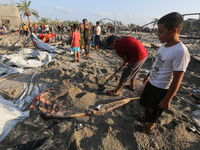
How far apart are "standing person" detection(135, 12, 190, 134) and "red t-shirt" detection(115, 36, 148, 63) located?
2.65ft

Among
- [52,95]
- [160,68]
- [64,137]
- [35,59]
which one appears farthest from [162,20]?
[35,59]

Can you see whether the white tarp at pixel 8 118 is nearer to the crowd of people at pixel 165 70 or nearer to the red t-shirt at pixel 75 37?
the crowd of people at pixel 165 70

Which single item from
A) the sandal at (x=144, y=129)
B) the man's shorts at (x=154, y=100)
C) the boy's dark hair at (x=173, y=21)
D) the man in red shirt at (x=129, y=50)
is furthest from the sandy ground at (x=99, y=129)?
the boy's dark hair at (x=173, y=21)

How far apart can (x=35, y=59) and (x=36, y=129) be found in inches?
151

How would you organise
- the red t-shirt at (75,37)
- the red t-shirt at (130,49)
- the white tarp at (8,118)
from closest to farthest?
the white tarp at (8,118), the red t-shirt at (130,49), the red t-shirt at (75,37)

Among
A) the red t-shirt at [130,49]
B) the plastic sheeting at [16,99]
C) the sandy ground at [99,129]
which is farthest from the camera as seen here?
the red t-shirt at [130,49]

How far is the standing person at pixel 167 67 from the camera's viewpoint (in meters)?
1.08

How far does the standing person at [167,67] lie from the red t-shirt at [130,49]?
2.65 ft

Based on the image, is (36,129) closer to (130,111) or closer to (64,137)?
(64,137)

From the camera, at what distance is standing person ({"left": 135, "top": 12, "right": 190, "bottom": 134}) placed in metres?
1.08

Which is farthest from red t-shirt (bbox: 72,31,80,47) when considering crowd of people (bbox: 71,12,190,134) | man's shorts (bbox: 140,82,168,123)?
man's shorts (bbox: 140,82,168,123)

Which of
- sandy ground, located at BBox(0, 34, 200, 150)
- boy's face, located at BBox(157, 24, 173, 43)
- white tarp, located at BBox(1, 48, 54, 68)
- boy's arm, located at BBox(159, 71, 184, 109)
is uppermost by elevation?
boy's face, located at BBox(157, 24, 173, 43)

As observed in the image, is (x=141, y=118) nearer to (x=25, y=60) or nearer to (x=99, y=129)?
(x=99, y=129)

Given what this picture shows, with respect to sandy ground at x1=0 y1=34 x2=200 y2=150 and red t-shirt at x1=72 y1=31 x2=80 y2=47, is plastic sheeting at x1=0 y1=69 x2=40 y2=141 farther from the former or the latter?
red t-shirt at x1=72 y1=31 x2=80 y2=47
